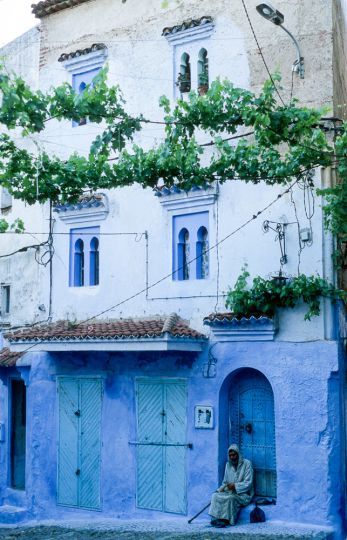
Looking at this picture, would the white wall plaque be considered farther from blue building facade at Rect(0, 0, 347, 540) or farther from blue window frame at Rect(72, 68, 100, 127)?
blue window frame at Rect(72, 68, 100, 127)

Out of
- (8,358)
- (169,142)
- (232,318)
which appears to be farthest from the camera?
(8,358)

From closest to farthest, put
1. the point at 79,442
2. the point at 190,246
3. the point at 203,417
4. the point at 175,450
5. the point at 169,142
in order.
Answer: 1. the point at 169,142
2. the point at 203,417
3. the point at 175,450
4. the point at 190,246
5. the point at 79,442

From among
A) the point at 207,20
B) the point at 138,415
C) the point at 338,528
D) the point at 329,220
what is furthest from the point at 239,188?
the point at 338,528

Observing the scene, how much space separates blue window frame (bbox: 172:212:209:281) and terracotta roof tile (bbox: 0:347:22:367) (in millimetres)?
3969

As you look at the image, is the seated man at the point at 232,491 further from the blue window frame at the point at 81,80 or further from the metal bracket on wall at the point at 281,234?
the blue window frame at the point at 81,80

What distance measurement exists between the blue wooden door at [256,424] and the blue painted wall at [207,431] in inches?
8.3

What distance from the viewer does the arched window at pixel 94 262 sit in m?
15.7

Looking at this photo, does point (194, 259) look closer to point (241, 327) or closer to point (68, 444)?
point (241, 327)

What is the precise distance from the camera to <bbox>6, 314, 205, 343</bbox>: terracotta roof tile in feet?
43.6

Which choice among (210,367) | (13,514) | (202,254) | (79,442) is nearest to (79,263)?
(202,254)

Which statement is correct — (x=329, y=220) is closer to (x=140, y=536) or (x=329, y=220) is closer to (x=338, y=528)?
(x=338, y=528)

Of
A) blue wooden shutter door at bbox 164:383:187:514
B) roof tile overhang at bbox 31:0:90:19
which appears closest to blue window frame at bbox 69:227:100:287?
blue wooden shutter door at bbox 164:383:187:514

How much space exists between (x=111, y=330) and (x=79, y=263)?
253 centimetres

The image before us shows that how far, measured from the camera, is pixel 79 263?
16.0 metres
